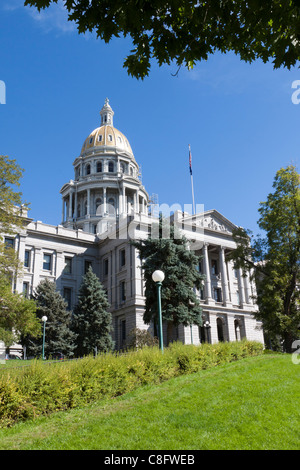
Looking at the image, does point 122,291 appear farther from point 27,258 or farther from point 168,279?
point 168,279

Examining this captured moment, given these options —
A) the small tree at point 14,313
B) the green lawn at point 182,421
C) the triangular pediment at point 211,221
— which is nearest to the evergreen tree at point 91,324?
the small tree at point 14,313

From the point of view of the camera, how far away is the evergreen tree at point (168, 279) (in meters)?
29.7

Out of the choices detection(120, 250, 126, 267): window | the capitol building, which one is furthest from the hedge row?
detection(120, 250, 126, 267): window

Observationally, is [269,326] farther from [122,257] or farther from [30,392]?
[122,257]

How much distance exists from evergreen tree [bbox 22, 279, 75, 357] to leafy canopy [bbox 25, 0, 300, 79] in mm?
31763

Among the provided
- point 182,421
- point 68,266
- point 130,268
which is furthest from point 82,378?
point 68,266

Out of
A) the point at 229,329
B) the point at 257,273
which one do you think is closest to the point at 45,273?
the point at 229,329

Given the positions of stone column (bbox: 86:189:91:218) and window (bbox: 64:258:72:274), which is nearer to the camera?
window (bbox: 64:258:72:274)

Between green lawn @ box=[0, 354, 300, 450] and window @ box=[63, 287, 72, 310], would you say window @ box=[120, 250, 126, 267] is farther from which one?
green lawn @ box=[0, 354, 300, 450]

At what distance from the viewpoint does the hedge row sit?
10.4 m

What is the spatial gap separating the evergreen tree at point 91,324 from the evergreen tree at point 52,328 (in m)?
0.94

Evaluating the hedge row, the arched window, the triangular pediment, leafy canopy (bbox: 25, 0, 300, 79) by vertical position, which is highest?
the arched window

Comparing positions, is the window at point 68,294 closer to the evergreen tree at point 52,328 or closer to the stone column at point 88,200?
the evergreen tree at point 52,328
